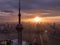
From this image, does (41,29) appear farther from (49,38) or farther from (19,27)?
(19,27)

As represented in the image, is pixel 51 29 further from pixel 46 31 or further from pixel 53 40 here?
pixel 53 40

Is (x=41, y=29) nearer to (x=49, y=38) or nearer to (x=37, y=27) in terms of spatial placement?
(x=37, y=27)

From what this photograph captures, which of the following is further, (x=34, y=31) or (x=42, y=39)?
(x=34, y=31)

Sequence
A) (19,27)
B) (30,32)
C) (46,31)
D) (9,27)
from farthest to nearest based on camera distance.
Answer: (46,31) < (30,32) < (9,27) < (19,27)

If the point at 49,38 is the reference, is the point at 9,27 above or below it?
above

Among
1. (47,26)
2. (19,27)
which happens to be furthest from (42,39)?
(19,27)

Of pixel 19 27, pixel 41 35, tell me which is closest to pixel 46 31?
pixel 41 35

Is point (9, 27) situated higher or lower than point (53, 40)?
higher

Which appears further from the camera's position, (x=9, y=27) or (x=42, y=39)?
(x=42, y=39)

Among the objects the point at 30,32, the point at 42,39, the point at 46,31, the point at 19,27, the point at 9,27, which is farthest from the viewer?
the point at 46,31
